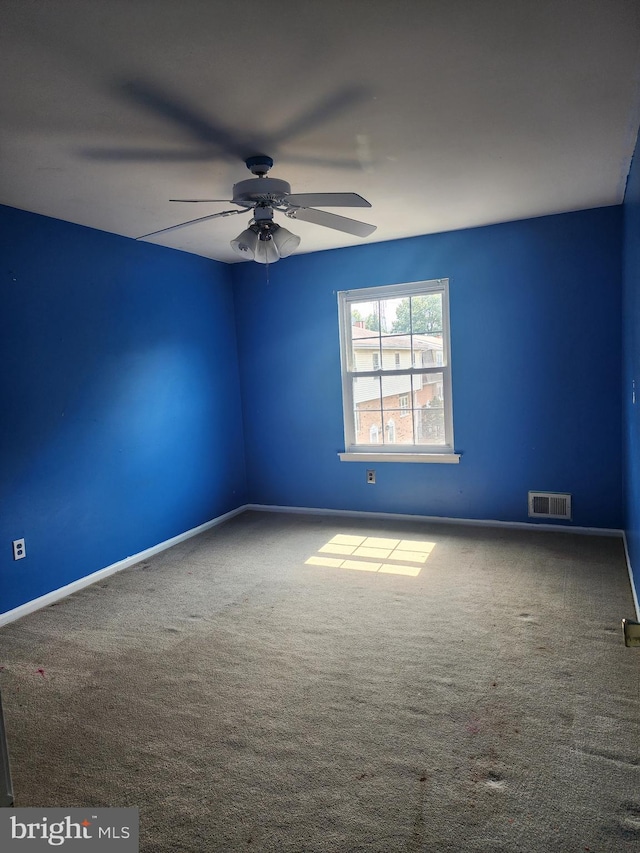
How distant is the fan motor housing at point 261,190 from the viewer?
8.34ft

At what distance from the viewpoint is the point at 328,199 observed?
2.47m

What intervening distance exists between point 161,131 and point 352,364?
2.92 m

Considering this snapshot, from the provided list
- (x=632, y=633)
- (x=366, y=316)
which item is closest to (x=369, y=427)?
→ (x=366, y=316)

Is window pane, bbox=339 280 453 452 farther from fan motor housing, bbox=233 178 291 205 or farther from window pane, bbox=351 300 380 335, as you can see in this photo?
fan motor housing, bbox=233 178 291 205

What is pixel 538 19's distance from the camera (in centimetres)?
172

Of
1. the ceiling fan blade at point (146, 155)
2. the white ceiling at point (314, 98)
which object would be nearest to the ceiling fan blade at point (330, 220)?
the white ceiling at point (314, 98)

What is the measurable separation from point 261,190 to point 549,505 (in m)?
3.27

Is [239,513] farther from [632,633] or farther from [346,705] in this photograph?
[632,633]

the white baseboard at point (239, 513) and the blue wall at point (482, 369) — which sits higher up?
the blue wall at point (482, 369)

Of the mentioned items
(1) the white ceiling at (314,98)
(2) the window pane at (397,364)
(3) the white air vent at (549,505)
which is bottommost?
(3) the white air vent at (549,505)

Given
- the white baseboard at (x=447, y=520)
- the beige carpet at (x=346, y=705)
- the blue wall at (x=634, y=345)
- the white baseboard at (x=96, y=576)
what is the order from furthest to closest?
the white baseboard at (x=447, y=520)
the white baseboard at (x=96, y=576)
the blue wall at (x=634, y=345)
the beige carpet at (x=346, y=705)

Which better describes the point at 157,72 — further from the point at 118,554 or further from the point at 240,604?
the point at 118,554

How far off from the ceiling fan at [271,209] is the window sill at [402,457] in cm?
233
